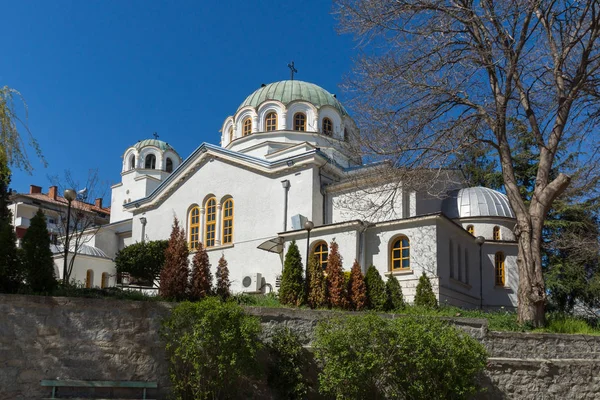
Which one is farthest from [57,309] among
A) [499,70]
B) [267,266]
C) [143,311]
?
[267,266]

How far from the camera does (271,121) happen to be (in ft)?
105

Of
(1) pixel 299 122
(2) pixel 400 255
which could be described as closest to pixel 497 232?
(2) pixel 400 255

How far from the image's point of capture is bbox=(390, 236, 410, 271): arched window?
2220 centimetres

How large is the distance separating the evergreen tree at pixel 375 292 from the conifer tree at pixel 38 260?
8.44 metres

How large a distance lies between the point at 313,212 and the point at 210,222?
5278 millimetres

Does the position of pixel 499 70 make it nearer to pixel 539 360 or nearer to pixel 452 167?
pixel 452 167

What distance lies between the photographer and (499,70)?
1684 centimetres

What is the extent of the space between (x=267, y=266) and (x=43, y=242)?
1328 centimetres

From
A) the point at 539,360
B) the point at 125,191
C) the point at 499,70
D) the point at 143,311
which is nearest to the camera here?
the point at 143,311

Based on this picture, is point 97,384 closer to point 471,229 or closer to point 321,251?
point 321,251

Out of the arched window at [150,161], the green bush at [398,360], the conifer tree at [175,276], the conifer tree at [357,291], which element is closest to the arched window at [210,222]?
the conifer tree at [357,291]

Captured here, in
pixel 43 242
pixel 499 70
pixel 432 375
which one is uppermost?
pixel 499 70

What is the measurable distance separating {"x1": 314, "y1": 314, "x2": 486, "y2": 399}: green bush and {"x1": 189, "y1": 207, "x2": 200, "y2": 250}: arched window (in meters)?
16.5

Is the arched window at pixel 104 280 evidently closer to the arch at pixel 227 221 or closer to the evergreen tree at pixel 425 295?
the arch at pixel 227 221
